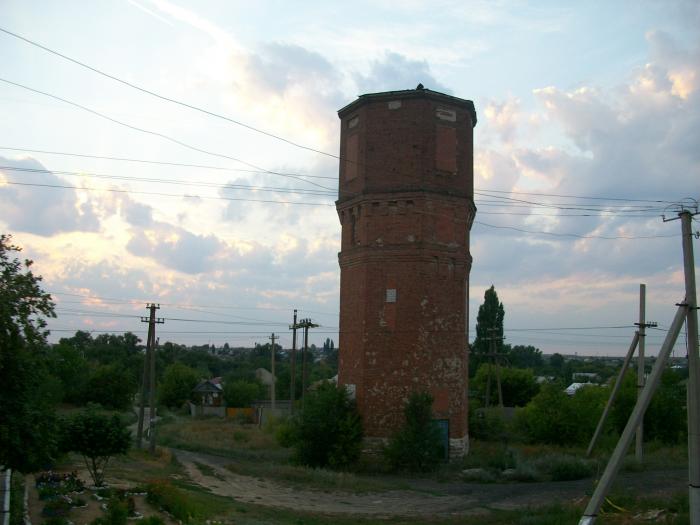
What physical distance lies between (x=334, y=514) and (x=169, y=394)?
58218mm

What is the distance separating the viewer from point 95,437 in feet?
57.6

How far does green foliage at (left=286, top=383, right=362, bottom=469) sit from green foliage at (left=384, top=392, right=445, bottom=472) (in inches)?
56.9

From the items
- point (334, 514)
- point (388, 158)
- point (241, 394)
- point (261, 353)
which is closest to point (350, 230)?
point (388, 158)

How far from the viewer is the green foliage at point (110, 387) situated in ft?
182

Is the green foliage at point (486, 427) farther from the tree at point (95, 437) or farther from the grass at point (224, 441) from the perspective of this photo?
the tree at point (95, 437)

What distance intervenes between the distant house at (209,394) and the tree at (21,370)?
6408 centimetres

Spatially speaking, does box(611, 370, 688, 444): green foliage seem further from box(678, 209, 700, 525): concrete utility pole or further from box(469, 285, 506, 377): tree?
box(469, 285, 506, 377): tree

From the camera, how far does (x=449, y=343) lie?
84.2 feet

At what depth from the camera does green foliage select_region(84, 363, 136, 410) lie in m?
55.6

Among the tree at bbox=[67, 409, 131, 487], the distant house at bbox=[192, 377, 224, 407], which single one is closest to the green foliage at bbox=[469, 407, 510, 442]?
the tree at bbox=[67, 409, 131, 487]

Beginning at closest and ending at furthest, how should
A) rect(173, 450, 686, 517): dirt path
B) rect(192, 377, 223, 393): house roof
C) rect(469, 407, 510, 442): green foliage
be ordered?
1. rect(173, 450, 686, 517): dirt path
2. rect(469, 407, 510, 442): green foliage
3. rect(192, 377, 223, 393): house roof

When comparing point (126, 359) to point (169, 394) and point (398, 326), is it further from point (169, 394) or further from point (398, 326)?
point (398, 326)

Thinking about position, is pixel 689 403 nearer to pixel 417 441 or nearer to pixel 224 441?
pixel 417 441

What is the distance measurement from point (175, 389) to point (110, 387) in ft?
53.0
